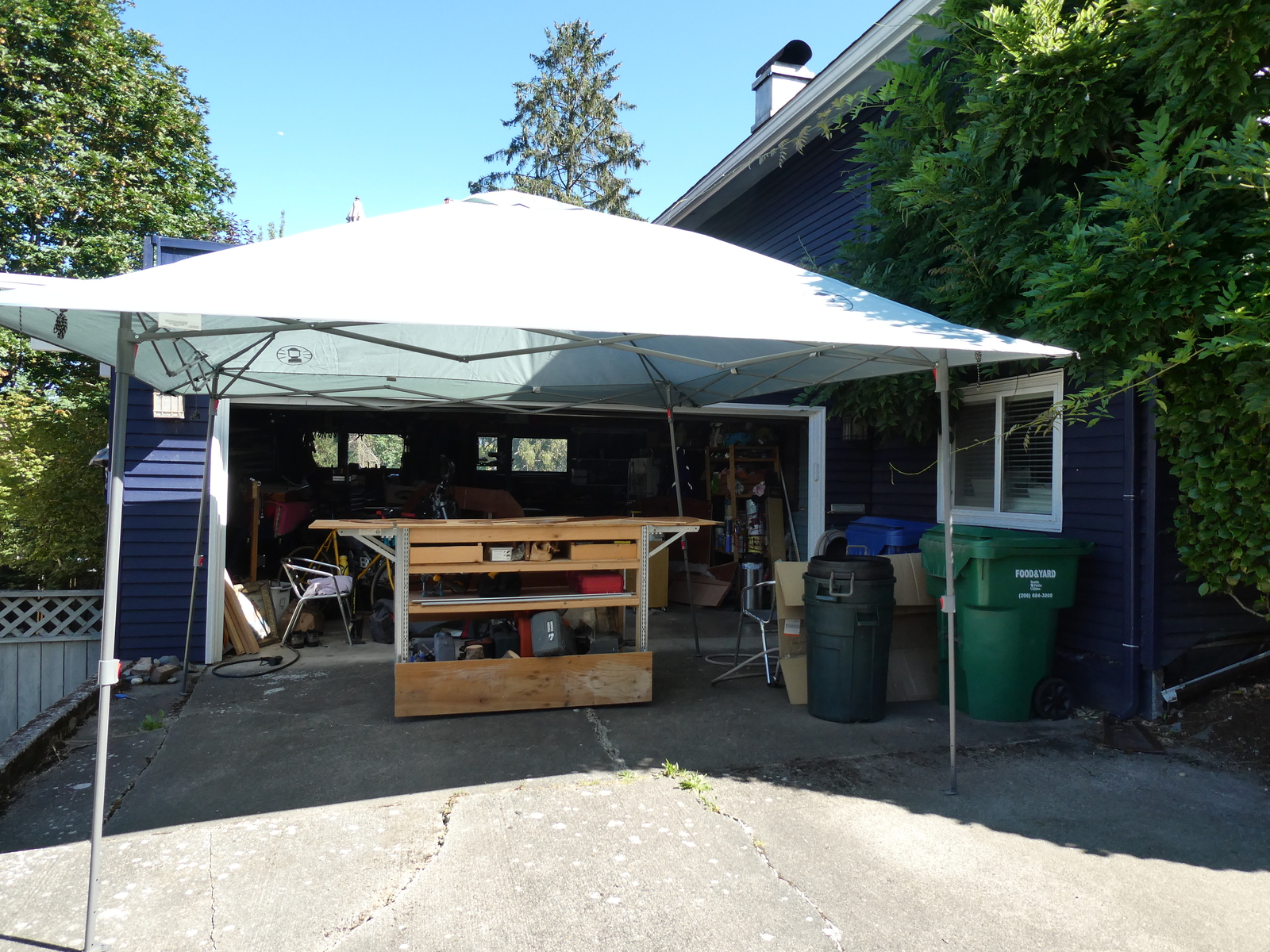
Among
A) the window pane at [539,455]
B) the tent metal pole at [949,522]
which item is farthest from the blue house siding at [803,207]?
the window pane at [539,455]

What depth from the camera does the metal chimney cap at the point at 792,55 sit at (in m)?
10.7

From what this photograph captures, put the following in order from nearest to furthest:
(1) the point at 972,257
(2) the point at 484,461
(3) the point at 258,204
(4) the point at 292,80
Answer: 1. (1) the point at 972,257
2. (2) the point at 484,461
3. (4) the point at 292,80
4. (3) the point at 258,204

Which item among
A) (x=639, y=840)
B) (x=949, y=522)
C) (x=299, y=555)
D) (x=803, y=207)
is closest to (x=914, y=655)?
(x=949, y=522)

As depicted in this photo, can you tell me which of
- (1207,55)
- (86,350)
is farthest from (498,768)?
(1207,55)

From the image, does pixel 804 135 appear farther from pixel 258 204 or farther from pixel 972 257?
pixel 258 204

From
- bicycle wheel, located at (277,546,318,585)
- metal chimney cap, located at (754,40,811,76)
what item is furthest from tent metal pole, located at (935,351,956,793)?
metal chimney cap, located at (754,40,811,76)

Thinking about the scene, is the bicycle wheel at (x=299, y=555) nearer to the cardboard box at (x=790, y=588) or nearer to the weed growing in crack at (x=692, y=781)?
the cardboard box at (x=790, y=588)

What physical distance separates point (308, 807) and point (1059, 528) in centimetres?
490

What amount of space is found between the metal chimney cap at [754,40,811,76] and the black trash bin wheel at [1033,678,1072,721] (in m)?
9.08

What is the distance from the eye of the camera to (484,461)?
13.1 m

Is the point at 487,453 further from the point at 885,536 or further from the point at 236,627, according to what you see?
the point at 885,536

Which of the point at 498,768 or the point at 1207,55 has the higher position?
the point at 1207,55

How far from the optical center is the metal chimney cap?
10.7 metres

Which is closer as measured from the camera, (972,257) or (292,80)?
(972,257)
